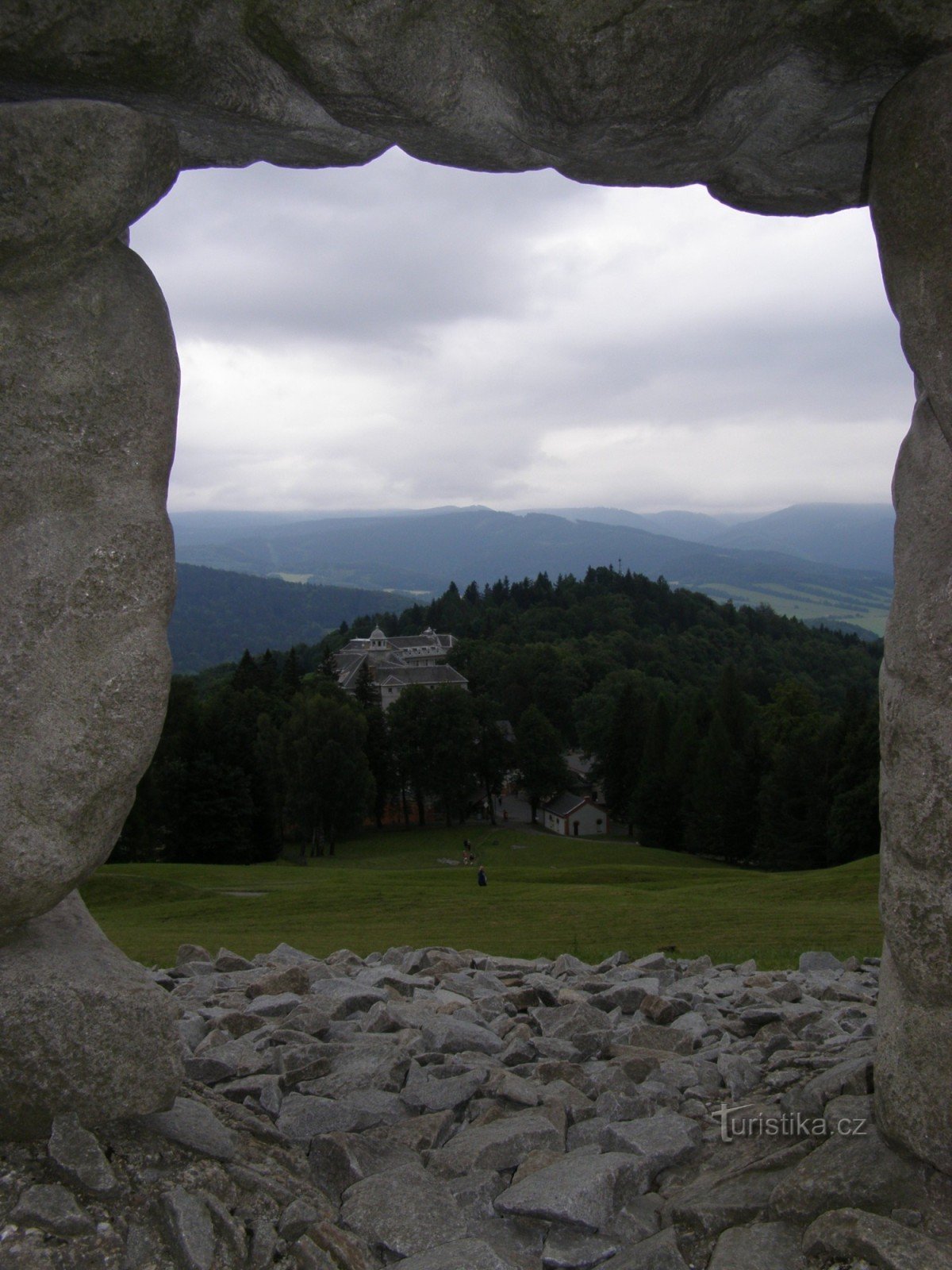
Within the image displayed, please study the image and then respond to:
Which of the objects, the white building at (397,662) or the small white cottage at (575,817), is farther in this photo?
the white building at (397,662)

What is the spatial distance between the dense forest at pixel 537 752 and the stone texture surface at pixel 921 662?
41.1m

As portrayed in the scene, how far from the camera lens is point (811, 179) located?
5.92m

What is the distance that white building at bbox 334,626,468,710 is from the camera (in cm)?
9875

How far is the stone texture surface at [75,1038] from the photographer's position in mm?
4871

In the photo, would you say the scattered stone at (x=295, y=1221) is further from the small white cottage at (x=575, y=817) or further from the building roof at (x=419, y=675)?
the building roof at (x=419, y=675)

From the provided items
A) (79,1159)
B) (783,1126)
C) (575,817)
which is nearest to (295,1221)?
(79,1159)

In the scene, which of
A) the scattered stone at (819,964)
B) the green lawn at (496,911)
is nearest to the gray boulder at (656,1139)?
the scattered stone at (819,964)

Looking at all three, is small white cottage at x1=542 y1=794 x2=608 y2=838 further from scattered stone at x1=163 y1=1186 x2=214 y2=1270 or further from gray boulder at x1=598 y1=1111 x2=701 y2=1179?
scattered stone at x1=163 y1=1186 x2=214 y2=1270

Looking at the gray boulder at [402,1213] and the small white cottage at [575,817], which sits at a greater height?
the gray boulder at [402,1213]

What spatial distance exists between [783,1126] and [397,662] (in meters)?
105

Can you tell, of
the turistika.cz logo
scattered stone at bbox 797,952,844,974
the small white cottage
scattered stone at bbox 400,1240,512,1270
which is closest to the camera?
scattered stone at bbox 400,1240,512,1270

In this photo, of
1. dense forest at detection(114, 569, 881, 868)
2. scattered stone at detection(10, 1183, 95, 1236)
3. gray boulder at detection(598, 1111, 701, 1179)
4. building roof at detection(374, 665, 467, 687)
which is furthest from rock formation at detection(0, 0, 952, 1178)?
building roof at detection(374, 665, 467, 687)

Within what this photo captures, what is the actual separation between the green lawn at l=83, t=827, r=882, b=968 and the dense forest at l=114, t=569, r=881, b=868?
1511 cm

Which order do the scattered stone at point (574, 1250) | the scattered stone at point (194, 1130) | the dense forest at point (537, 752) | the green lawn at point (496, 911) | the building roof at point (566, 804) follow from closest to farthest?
the scattered stone at point (574, 1250) → the scattered stone at point (194, 1130) → the green lawn at point (496, 911) → the dense forest at point (537, 752) → the building roof at point (566, 804)
